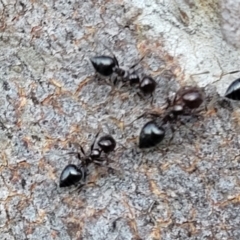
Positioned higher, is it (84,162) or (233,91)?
(233,91)

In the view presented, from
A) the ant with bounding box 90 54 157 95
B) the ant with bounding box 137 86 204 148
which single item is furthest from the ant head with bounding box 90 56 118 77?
the ant with bounding box 137 86 204 148

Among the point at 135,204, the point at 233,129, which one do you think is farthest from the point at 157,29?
the point at 135,204

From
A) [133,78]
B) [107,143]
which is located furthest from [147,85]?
[107,143]

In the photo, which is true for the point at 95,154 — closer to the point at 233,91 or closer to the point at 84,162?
the point at 84,162

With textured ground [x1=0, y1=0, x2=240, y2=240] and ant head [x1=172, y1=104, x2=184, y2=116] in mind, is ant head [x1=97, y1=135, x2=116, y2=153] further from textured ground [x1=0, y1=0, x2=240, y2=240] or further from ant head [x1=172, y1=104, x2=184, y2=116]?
ant head [x1=172, y1=104, x2=184, y2=116]

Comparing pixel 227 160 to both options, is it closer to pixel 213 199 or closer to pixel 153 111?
pixel 213 199
